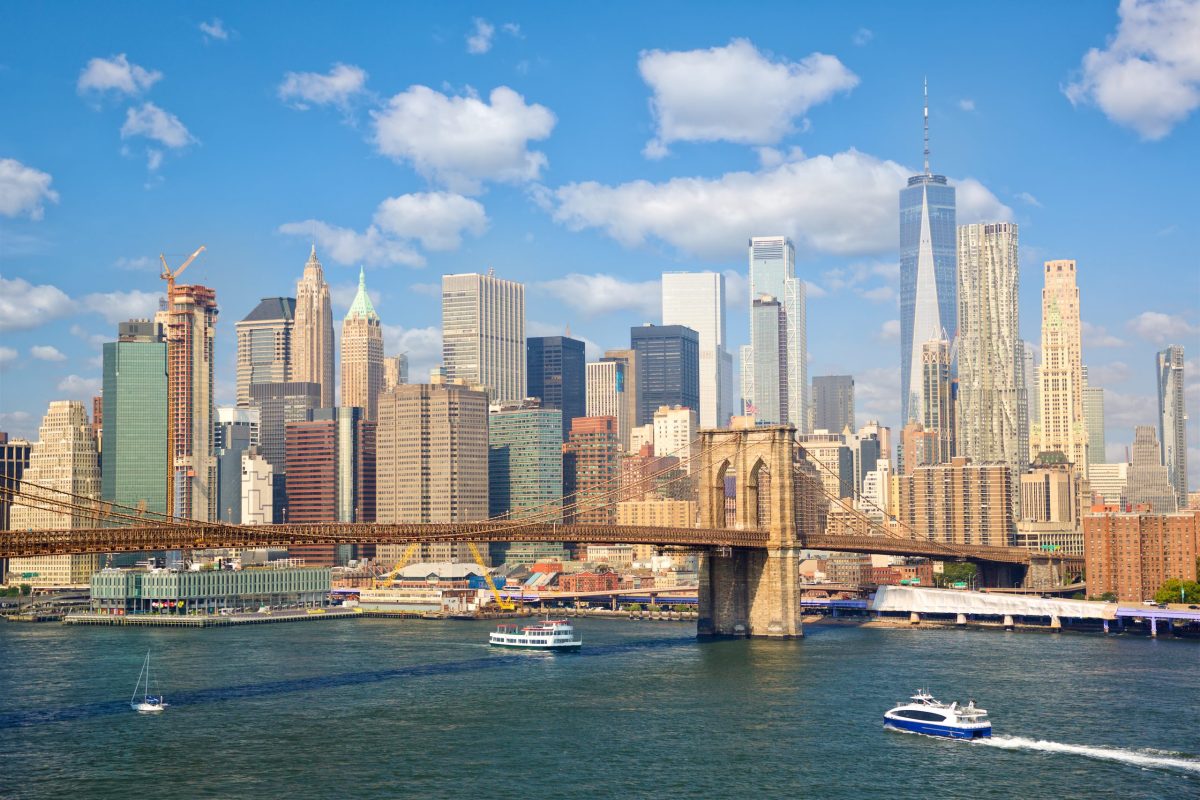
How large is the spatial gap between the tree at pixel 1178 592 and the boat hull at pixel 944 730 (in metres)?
57.8

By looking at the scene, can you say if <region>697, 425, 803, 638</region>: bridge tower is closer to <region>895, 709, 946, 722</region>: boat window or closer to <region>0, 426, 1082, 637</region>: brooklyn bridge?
<region>0, 426, 1082, 637</region>: brooklyn bridge

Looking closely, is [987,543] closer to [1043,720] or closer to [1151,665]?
[1151,665]

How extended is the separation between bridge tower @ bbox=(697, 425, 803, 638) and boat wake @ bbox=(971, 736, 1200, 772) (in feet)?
120

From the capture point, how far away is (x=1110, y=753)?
47750mm

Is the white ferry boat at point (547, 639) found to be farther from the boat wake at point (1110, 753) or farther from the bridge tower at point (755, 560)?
the boat wake at point (1110, 753)

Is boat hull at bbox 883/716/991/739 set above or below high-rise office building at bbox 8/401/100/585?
below

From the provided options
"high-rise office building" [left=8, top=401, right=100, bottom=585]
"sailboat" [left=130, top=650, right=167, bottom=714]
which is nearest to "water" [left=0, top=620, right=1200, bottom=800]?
"sailboat" [left=130, top=650, right=167, bottom=714]

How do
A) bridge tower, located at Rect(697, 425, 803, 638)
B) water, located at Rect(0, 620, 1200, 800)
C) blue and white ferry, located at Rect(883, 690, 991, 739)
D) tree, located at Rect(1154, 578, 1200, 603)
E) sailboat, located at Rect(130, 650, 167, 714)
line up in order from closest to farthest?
water, located at Rect(0, 620, 1200, 800) < blue and white ferry, located at Rect(883, 690, 991, 739) < sailboat, located at Rect(130, 650, 167, 714) < bridge tower, located at Rect(697, 425, 803, 638) < tree, located at Rect(1154, 578, 1200, 603)

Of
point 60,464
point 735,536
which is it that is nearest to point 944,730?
point 735,536

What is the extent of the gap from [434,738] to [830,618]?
70.5m

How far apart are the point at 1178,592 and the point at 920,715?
61.0m

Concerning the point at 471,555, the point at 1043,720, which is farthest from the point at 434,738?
the point at 471,555

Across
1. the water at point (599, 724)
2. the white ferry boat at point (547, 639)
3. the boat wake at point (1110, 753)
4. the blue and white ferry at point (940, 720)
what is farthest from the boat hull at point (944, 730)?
the white ferry boat at point (547, 639)

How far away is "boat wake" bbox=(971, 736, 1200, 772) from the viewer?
151 ft
